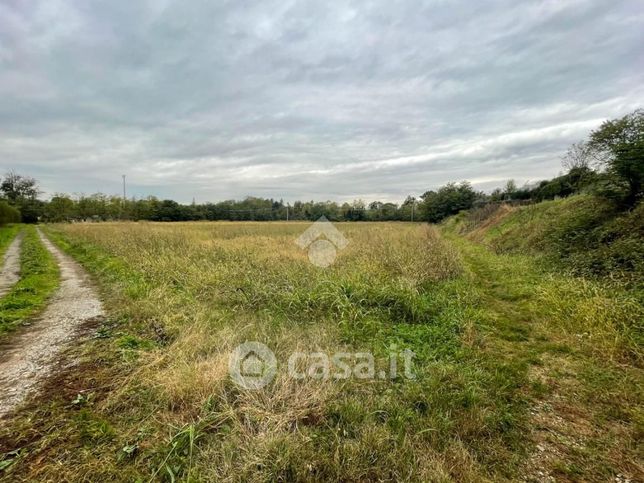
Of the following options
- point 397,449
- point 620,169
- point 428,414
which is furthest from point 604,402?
point 620,169

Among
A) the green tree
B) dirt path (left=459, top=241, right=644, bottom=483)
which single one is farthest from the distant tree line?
dirt path (left=459, top=241, right=644, bottom=483)

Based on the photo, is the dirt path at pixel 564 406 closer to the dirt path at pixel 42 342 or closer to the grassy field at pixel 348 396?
the grassy field at pixel 348 396

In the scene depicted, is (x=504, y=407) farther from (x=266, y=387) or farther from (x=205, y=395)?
(x=205, y=395)

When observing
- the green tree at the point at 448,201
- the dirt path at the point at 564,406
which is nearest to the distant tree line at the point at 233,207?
the green tree at the point at 448,201

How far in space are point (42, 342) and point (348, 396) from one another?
4.26 meters

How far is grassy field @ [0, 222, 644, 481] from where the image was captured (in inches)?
85.7

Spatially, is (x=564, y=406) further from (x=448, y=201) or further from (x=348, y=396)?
(x=448, y=201)

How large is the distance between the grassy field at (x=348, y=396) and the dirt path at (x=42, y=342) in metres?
0.31

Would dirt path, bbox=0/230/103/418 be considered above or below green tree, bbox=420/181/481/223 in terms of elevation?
below

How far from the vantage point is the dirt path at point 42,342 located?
297cm

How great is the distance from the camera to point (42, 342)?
406 centimetres

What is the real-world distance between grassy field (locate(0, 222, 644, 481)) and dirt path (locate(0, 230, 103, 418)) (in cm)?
31

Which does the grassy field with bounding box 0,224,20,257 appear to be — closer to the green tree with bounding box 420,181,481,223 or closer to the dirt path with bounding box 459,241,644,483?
the dirt path with bounding box 459,241,644,483

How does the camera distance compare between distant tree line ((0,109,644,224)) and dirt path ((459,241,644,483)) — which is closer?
dirt path ((459,241,644,483))
